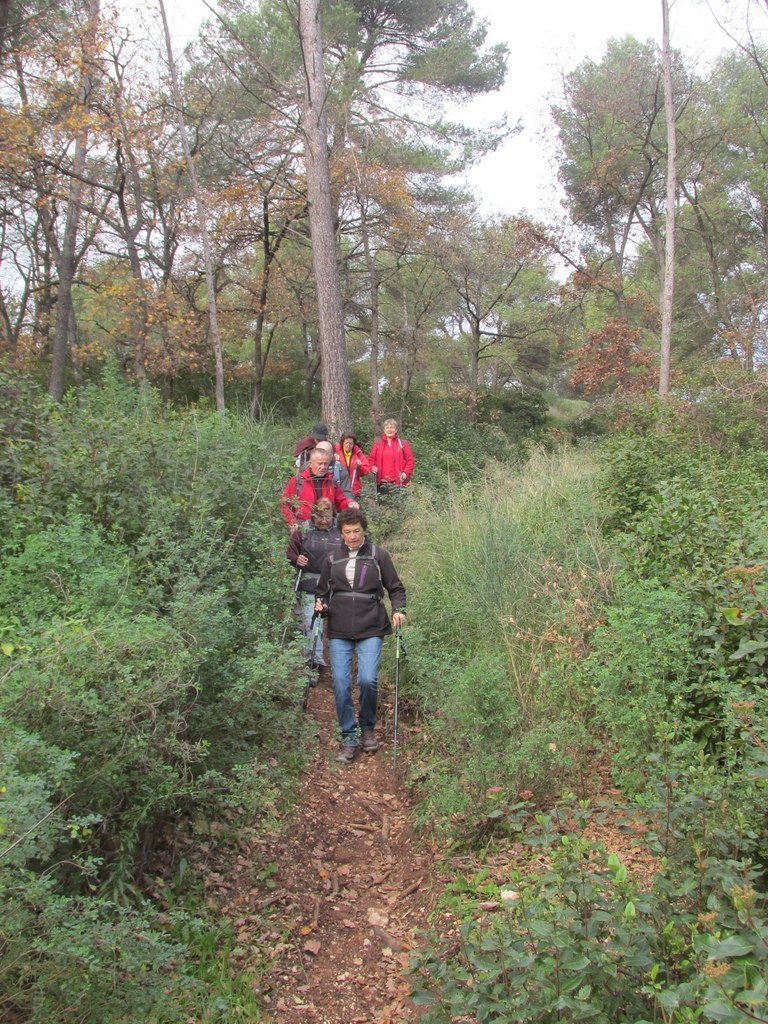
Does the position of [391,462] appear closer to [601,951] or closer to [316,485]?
[316,485]

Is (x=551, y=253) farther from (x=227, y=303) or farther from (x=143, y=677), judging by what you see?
(x=143, y=677)

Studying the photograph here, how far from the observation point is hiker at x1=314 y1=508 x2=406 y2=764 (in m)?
5.55

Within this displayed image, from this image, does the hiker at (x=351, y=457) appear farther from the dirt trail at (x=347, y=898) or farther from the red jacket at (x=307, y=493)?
the dirt trail at (x=347, y=898)

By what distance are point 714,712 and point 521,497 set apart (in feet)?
A: 14.0

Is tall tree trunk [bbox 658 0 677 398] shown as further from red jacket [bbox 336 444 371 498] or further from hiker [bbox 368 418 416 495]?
red jacket [bbox 336 444 371 498]

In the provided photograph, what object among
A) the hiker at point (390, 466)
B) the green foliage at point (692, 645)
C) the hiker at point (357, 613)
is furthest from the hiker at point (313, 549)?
the hiker at point (390, 466)

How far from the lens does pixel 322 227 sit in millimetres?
10758

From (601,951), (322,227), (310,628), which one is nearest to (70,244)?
(322,227)

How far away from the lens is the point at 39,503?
481cm

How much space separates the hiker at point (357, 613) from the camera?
5.55 meters

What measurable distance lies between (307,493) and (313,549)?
0.72 meters

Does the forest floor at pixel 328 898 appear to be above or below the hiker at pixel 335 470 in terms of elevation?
below

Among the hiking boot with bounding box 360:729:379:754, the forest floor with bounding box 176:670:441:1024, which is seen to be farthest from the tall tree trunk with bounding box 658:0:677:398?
the forest floor with bounding box 176:670:441:1024

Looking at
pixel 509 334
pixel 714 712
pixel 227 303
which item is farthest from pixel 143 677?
pixel 509 334
